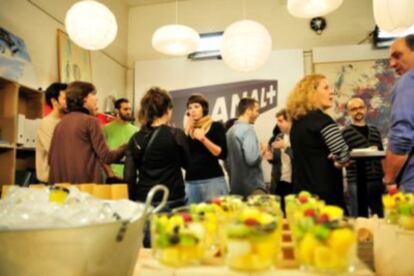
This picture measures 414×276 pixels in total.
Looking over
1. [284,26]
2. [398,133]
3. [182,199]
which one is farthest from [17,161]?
[284,26]

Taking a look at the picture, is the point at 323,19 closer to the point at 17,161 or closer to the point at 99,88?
the point at 99,88

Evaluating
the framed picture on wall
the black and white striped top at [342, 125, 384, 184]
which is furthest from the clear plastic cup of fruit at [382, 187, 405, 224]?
the framed picture on wall

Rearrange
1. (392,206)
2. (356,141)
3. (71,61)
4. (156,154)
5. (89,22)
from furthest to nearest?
1. (71,61)
2. (356,141)
3. (89,22)
4. (156,154)
5. (392,206)

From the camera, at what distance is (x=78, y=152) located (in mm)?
1986

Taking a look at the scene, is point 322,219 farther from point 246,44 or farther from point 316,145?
point 246,44

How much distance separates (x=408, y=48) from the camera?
63.6 inches

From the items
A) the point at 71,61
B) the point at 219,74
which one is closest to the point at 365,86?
the point at 219,74

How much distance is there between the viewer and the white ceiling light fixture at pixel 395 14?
2420 mm

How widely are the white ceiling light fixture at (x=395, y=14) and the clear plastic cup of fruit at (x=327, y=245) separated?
223cm

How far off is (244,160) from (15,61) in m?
1.90

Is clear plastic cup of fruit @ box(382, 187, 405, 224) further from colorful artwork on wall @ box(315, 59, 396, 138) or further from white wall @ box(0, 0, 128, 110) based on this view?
colorful artwork on wall @ box(315, 59, 396, 138)

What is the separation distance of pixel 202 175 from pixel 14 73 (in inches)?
65.0

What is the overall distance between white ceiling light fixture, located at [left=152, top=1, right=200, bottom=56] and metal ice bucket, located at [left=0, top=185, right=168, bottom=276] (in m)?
2.69

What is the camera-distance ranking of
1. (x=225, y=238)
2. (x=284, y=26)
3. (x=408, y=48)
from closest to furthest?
(x=225, y=238) < (x=408, y=48) < (x=284, y=26)
